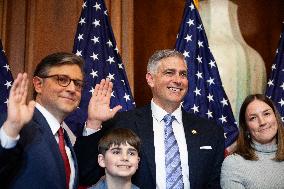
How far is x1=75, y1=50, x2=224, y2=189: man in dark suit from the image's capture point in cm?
287

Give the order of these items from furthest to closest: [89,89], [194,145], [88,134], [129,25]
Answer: [129,25]
[89,89]
[194,145]
[88,134]

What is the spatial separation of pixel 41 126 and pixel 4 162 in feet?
1.18

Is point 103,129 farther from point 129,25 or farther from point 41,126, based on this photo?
point 129,25

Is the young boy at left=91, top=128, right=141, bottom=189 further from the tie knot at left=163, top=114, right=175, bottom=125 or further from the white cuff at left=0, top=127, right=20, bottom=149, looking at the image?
the white cuff at left=0, top=127, right=20, bottom=149

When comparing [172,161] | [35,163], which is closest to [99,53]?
[172,161]

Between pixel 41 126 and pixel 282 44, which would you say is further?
pixel 282 44

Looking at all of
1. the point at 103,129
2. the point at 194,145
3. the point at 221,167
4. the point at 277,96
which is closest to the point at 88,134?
the point at 103,129

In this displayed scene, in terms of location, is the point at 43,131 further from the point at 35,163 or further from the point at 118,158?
the point at 118,158

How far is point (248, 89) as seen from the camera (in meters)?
4.73

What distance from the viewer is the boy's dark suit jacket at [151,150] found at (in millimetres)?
2881

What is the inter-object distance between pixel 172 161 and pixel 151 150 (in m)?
0.17

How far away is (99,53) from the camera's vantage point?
4.08 m

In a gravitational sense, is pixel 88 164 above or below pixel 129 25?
below

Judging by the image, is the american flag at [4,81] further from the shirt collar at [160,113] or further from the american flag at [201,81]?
the american flag at [201,81]
